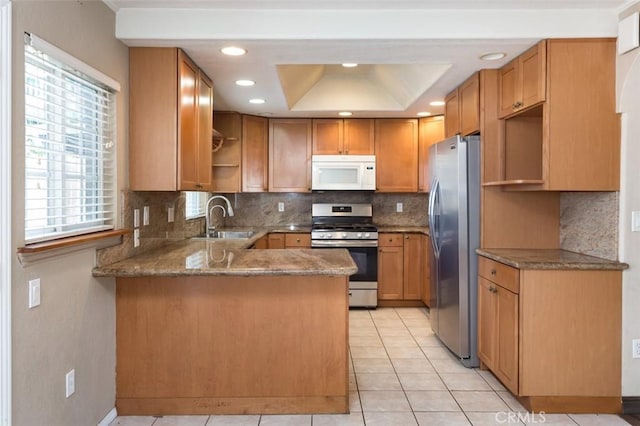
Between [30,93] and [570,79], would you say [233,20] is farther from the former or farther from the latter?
[570,79]

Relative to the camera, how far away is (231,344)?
2.41 meters

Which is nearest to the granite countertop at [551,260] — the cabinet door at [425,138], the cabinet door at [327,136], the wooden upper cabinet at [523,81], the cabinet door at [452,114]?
the wooden upper cabinet at [523,81]

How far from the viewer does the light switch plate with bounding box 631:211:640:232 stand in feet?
7.73

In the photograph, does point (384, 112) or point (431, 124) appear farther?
point (431, 124)

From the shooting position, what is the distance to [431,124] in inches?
A: 193

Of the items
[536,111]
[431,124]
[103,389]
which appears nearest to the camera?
[103,389]

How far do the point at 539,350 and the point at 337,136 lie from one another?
128 inches

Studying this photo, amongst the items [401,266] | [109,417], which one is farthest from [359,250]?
[109,417]

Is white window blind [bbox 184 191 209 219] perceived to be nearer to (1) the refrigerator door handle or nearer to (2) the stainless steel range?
(2) the stainless steel range

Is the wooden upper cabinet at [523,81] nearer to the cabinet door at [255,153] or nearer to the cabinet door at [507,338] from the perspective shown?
the cabinet door at [507,338]

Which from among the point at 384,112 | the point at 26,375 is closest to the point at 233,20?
the point at 26,375

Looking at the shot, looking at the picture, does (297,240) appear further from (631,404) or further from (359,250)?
(631,404)

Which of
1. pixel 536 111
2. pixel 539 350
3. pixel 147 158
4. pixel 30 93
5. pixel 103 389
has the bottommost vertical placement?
pixel 103 389

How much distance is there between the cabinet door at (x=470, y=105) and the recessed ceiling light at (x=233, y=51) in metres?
1.70
